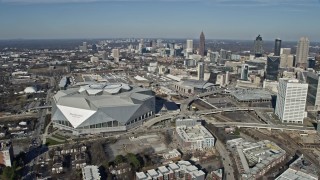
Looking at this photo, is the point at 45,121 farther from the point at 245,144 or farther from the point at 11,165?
the point at 245,144

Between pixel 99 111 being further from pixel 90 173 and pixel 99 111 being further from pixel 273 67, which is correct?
pixel 273 67

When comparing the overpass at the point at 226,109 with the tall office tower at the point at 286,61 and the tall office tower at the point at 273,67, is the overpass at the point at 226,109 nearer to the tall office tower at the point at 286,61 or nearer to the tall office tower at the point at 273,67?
the tall office tower at the point at 273,67

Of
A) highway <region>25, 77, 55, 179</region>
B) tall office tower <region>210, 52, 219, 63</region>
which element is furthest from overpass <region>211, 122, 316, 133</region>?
tall office tower <region>210, 52, 219, 63</region>

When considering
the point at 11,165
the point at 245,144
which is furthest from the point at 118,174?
the point at 245,144

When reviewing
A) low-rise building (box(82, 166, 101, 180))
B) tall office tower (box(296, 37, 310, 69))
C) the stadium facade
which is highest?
tall office tower (box(296, 37, 310, 69))

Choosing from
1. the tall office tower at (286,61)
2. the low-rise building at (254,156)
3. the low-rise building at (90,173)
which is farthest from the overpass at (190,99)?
the tall office tower at (286,61)

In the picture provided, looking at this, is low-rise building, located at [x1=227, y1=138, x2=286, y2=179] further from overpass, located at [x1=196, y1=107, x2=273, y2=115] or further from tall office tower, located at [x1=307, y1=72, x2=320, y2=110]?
tall office tower, located at [x1=307, y1=72, x2=320, y2=110]

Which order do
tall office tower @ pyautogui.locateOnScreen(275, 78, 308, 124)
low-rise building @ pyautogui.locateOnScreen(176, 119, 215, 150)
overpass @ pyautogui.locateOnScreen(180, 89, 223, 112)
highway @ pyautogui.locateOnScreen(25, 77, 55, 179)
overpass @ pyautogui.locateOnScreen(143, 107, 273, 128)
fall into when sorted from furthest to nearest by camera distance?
overpass @ pyautogui.locateOnScreen(180, 89, 223, 112), overpass @ pyautogui.locateOnScreen(143, 107, 273, 128), tall office tower @ pyautogui.locateOnScreen(275, 78, 308, 124), low-rise building @ pyautogui.locateOnScreen(176, 119, 215, 150), highway @ pyautogui.locateOnScreen(25, 77, 55, 179)
